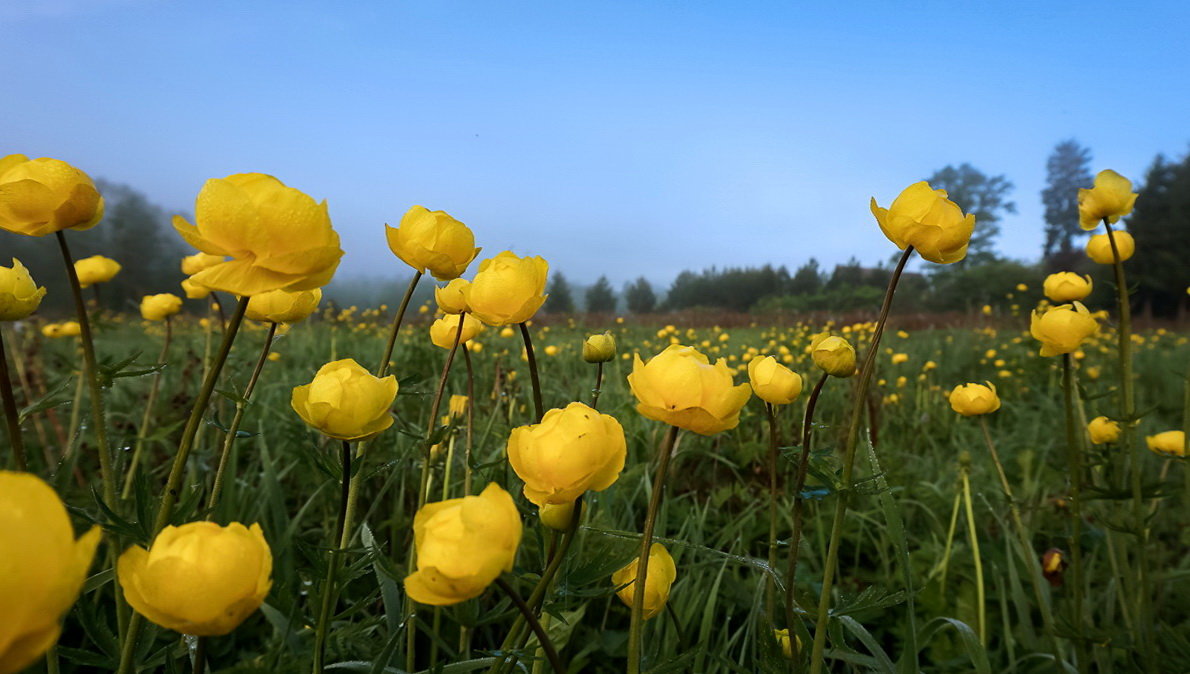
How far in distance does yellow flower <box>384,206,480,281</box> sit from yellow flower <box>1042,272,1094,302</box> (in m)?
1.09

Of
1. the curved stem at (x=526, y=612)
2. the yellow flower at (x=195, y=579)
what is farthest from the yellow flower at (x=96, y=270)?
the curved stem at (x=526, y=612)

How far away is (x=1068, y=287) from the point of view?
3.70 feet

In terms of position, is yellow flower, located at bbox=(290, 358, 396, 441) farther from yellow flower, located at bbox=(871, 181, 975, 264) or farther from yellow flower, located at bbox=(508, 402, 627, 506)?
yellow flower, located at bbox=(871, 181, 975, 264)

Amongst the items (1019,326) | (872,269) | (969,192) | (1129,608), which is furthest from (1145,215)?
(969,192)

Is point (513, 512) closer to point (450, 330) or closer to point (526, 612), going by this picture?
point (526, 612)

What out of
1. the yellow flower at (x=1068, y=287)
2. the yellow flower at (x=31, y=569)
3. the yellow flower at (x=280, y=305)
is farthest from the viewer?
the yellow flower at (x=1068, y=287)

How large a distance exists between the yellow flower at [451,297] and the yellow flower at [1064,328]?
0.83 meters

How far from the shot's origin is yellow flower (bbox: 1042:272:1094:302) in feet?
3.65

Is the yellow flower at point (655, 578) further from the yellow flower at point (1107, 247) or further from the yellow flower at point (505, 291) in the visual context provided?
the yellow flower at point (1107, 247)

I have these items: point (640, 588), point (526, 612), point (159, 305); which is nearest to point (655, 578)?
point (640, 588)

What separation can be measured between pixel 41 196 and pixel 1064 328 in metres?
1.19

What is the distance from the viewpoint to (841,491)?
540 millimetres

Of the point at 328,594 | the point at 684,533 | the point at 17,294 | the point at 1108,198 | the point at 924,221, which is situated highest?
the point at 1108,198

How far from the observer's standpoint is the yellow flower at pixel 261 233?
0.41m
